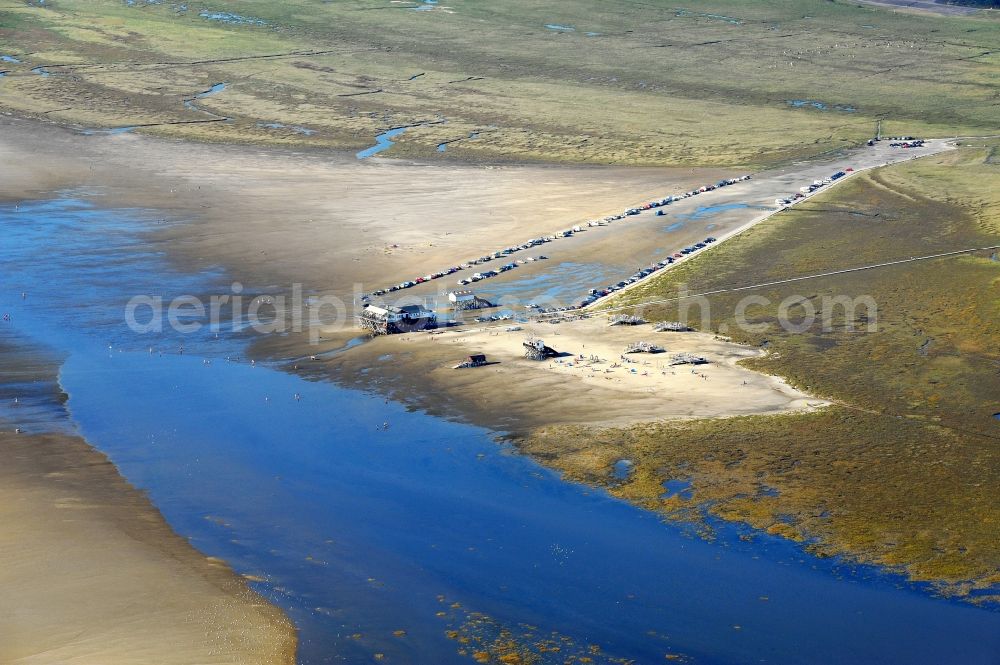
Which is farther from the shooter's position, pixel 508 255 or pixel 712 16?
pixel 712 16

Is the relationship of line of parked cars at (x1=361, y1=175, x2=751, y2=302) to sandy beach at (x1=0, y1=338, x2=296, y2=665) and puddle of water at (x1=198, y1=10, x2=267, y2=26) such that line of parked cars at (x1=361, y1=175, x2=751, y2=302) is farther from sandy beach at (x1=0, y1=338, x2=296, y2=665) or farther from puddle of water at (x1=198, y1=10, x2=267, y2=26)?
puddle of water at (x1=198, y1=10, x2=267, y2=26)

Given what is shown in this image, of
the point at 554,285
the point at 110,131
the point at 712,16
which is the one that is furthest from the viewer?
the point at 712,16

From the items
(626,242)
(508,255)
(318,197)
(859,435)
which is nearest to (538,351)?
(859,435)

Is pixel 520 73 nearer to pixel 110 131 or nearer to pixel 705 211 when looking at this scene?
pixel 110 131

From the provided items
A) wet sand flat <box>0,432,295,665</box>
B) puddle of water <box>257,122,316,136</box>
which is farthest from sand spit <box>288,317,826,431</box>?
puddle of water <box>257,122,316,136</box>

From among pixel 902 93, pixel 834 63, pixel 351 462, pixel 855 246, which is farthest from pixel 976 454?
pixel 834 63

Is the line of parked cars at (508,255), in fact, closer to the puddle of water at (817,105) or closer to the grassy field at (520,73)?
the grassy field at (520,73)
